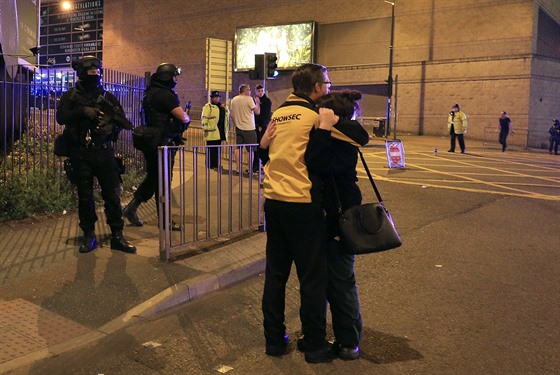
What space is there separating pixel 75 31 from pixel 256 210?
52.9m

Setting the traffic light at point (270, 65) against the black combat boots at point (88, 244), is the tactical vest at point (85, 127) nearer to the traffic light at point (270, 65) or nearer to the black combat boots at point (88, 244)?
the black combat boots at point (88, 244)

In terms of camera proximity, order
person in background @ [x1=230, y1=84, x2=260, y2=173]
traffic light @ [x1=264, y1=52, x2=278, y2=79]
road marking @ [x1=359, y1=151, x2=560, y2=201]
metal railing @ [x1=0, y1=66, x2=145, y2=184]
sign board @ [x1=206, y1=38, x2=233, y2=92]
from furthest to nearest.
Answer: sign board @ [x1=206, y1=38, x2=233, y2=92] < traffic light @ [x1=264, y1=52, x2=278, y2=79] < person in background @ [x1=230, y1=84, x2=260, y2=173] < road marking @ [x1=359, y1=151, x2=560, y2=201] < metal railing @ [x1=0, y1=66, x2=145, y2=184]

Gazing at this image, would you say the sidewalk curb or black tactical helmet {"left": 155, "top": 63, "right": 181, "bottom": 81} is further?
black tactical helmet {"left": 155, "top": 63, "right": 181, "bottom": 81}

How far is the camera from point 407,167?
51.5 feet

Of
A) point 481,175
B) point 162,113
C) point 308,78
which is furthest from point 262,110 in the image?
point 308,78

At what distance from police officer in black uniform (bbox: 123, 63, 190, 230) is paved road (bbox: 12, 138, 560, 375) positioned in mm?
2027

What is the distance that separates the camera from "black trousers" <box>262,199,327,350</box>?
3595mm

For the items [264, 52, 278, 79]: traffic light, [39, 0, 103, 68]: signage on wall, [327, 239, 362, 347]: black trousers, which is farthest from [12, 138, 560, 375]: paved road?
[39, 0, 103, 68]: signage on wall

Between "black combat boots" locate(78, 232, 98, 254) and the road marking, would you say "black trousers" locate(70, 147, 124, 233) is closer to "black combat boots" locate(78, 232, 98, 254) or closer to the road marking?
"black combat boots" locate(78, 232, 98, 254)

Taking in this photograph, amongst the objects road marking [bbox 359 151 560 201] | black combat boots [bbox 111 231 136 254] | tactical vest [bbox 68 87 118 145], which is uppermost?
tactical vest [bbox 68 87 118 145]

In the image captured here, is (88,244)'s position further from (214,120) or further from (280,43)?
(280,43)

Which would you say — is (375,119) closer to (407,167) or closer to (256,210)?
(407,167)

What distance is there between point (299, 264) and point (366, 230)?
1.67 feet

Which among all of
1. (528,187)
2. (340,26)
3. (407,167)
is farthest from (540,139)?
(528,187)
